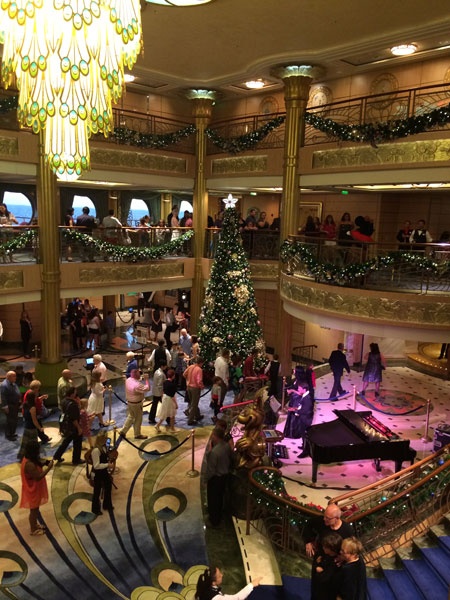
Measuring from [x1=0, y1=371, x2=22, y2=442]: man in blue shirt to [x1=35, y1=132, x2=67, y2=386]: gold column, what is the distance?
3.06 m

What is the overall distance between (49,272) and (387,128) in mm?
9428

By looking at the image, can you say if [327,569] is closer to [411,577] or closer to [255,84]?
[411,577]

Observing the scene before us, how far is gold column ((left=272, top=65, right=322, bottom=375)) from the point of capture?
48.5 feet

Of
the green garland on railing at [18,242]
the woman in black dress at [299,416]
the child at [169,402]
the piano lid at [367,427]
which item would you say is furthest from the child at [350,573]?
the green garland on railing at [18,242]

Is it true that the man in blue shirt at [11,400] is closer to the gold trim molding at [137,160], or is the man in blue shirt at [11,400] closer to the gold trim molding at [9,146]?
the gold trim molding at [9,146]

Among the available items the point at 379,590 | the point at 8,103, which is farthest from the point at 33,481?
the point at 8,103

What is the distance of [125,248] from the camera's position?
50.4 ft

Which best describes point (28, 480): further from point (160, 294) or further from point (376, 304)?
point (160, 294)

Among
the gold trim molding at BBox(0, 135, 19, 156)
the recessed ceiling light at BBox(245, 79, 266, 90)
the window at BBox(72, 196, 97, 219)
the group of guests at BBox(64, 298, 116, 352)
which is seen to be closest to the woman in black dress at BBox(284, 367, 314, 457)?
the gold trim molding at BBox(0, 135, 19, 156)

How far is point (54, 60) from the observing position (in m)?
4.72

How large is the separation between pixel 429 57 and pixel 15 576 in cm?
1564

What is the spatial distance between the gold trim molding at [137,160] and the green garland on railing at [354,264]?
5855 mm

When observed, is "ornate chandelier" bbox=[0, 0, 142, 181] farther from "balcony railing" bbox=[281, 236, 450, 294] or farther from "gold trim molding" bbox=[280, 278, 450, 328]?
"gold trim molding" bbox=[280, 278, 450, 328]

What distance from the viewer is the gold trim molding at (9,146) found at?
13.1 m
